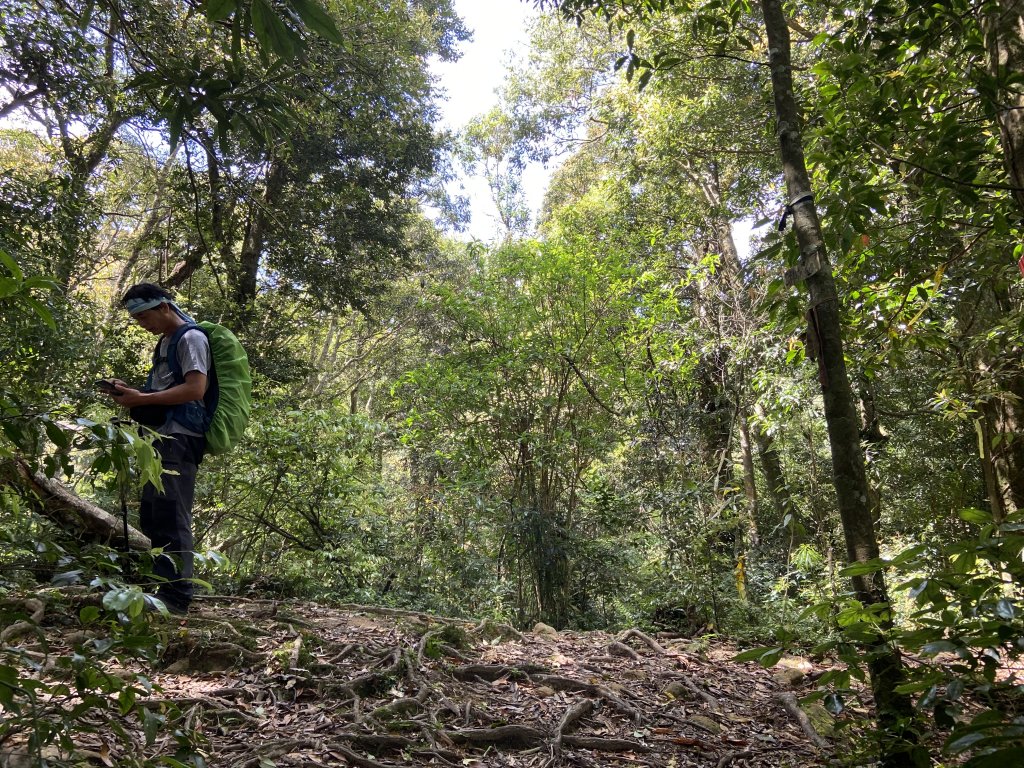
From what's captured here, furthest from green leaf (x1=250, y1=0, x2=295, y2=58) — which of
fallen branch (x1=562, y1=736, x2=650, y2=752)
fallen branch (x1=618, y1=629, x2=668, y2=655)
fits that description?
fallen branch (x1=618, y1=629, x2=668, y2=655)

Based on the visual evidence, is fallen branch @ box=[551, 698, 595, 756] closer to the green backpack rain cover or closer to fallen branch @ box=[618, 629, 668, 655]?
fallen branch @ box=[618, 629, 668, 655]

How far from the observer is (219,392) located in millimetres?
3719

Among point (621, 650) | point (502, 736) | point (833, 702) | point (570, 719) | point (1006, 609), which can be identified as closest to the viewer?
point (1006, 609)

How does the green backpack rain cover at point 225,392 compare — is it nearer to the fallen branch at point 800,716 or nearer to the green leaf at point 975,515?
the fallen branch at point 800,716

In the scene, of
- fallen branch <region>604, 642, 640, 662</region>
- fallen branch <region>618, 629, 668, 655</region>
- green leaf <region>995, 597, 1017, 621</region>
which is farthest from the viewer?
fallen branch <region>618, 629, 668, 655</region>

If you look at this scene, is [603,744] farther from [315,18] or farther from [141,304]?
[141,304]

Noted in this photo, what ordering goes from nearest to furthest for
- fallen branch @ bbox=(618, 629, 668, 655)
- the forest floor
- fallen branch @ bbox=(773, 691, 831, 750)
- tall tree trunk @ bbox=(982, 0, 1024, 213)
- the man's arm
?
tall tree trunk @ bbox=(982, 0, 1024, 213) < the forest floor < fallen branch @ bbox=(773, 691, 831, 750) < the man's arm < fallen branch @ bbox=(618, 629, 668, 655)

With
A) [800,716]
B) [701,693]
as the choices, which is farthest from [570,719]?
[800,716]

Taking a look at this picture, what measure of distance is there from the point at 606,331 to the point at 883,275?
3.94 metres

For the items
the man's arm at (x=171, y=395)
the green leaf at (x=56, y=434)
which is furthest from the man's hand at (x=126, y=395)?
the green leaf at (x=56, y=434)

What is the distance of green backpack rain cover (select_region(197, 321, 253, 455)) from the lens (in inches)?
144

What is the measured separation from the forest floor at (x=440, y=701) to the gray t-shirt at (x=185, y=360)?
1053 millimetres

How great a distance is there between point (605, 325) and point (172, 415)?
4506 mm

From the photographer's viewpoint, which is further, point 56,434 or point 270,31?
point 270,31
